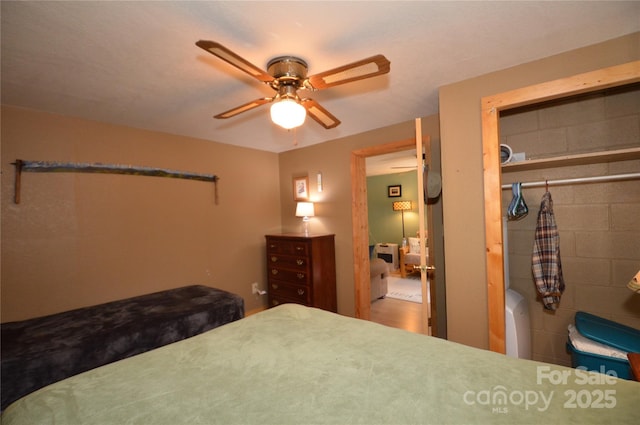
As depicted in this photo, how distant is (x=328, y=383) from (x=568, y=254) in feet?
7.57

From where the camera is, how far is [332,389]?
0.94 metres

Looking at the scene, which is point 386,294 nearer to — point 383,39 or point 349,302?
point 349,302

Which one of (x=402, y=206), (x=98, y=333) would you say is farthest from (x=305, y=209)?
(x=402, y=206)

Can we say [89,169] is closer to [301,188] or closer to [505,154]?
[301,188]

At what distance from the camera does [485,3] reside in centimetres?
133

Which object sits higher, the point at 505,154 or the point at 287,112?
the point at 287,112

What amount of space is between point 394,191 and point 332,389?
6.88 m

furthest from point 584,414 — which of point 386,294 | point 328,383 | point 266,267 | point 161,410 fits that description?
point 386,294

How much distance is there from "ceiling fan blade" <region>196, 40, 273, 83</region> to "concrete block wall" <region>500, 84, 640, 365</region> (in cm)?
216

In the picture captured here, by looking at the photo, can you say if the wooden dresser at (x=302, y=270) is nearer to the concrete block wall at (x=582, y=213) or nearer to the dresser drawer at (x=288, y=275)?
the dresser drawer at (x=288, y=275)

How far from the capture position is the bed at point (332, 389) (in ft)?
2.67

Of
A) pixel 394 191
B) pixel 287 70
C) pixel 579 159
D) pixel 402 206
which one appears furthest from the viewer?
pixel 394 191

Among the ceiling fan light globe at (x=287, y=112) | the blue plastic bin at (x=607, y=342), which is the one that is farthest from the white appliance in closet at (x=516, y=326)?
the ceiling fan light globe at (x=287, y=112)

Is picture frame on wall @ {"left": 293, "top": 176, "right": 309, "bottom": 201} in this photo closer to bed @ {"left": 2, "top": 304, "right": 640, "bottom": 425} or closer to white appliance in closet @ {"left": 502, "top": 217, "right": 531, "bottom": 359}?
white appliance in closet @ {"left": 502, "top": 217, "right": 531, "bottom": 359}
